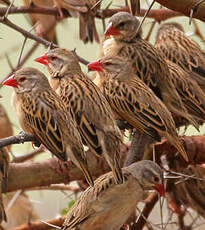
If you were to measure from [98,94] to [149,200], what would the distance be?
3.29ft

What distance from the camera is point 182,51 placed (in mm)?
3318

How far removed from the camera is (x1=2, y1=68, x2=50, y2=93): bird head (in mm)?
2617

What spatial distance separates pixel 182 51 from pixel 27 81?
3.49 feet

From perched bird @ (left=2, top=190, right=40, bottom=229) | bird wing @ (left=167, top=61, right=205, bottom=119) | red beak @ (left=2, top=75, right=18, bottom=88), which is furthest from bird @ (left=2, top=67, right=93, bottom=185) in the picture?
perched bird @ (left=2, top=190, right=40, bottom=229)

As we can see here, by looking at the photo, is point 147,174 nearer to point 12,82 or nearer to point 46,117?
point 46,117

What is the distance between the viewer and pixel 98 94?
8.40 feet

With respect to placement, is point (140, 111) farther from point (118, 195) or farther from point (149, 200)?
point (149, 200)

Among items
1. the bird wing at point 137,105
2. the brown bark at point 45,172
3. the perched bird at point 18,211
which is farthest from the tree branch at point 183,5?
the perched bird at point 18,211

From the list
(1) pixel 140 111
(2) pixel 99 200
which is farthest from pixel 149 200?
(2) pixel 99 200

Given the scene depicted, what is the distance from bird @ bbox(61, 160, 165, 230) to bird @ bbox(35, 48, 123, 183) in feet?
0.26

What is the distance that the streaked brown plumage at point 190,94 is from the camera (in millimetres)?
2820

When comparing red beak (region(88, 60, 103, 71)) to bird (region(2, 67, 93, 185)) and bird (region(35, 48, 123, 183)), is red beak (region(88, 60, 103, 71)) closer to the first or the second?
bird (region(35, 48, 123, 183))

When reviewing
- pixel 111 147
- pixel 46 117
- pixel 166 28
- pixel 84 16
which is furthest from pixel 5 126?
pixel 111 147

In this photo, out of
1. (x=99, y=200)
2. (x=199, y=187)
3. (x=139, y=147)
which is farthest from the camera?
(x=199, y=187)
